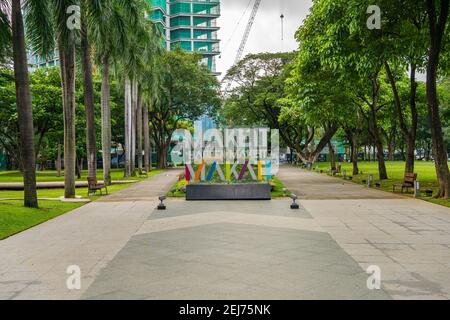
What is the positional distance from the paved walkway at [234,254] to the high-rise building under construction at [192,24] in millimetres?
113650

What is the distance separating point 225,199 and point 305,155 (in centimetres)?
4081

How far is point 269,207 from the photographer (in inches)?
675

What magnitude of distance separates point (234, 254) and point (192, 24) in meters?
123

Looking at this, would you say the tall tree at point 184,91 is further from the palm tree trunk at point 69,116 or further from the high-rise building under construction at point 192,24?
the high-rise building under construction at point 192,24

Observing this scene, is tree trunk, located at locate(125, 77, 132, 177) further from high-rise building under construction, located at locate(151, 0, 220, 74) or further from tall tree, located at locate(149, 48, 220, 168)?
high-rise building under construction, located at locate(151, 0, 220, 74)

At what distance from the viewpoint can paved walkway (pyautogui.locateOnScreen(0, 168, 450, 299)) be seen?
6.55 metres

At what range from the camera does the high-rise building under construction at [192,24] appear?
125 m

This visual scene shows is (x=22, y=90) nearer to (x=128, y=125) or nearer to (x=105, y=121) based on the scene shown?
(x=105, y=121)

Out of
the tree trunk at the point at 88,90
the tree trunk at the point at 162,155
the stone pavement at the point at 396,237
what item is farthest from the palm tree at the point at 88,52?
the tree trunk at the point at 162,155

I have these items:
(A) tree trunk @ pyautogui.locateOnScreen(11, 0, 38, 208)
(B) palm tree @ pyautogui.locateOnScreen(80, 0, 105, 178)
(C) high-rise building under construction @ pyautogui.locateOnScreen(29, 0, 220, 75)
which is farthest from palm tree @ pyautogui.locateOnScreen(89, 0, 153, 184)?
(C) high-rise building under construction @ pyautogui.locateOnScreen(29, 0, 220, 75)

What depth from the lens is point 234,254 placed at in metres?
8.92

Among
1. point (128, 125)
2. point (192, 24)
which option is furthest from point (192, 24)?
point (128, 125)

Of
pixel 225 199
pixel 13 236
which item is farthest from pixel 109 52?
pixel 13 236

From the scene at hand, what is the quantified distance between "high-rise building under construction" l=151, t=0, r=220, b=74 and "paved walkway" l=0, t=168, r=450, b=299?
113650 millimetres
